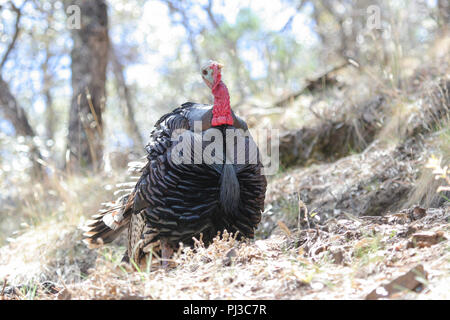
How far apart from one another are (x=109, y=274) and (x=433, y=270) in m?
1.47

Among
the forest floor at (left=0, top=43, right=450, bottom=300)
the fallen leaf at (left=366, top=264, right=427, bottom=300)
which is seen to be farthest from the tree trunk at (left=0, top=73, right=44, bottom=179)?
the fallen leaf at (left=366, top=264, right=427, bottom=300)

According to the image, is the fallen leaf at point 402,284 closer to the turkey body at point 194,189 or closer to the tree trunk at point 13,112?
the turkey body at point 194,189

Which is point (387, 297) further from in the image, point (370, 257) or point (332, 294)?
point (370, 257)

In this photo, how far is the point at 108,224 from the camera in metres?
4.22

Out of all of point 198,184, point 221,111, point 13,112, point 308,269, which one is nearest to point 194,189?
point 198,184

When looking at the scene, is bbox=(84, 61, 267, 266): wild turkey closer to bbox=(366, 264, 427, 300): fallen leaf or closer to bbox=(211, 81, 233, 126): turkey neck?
bbox=(211, 81, 233, 126): turkey neck

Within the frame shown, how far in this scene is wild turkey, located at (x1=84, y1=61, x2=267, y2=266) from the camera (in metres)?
3.66

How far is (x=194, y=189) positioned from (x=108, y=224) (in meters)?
0.99

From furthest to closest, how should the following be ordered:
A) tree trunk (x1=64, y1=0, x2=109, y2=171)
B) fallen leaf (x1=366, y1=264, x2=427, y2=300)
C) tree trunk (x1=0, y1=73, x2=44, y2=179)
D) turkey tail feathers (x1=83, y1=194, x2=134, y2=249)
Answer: tree trunk (x1=0, y1=73, x2=44, y2=179) → tree trunk (x1=64, y1=0, x2=109, y2=171) → turkey tail feathers (x1=83, y1=194, x2=134, y2=249) → fallen leaf (x1=366, y1=264, x2=427, y2=300)

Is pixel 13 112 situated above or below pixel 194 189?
above

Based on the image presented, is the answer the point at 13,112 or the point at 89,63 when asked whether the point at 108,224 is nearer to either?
the point at 89,63

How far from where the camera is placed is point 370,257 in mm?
2521

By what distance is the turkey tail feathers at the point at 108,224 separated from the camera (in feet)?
13.8

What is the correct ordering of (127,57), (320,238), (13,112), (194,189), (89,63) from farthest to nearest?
(127,57), (13,112), (89,63), (194,189), (320,238)
